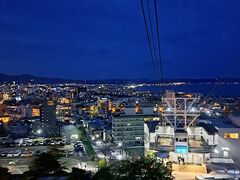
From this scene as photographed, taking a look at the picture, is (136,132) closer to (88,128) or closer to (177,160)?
(88,128)

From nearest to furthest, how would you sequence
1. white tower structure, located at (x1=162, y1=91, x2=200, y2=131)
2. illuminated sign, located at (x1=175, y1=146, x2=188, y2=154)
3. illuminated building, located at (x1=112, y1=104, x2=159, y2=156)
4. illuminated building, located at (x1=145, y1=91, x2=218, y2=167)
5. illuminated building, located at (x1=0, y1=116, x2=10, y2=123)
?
illuminated sign, located at (x1=175, y1=146, x2=188, y2=154), illuminated building, located at (x1=145, y1=91, x2=218, y2=167), white tower structure, located at (x1=162, y1=91, x2=200, y2=131), illuminated building, located at (x1=112, y1=104, x2=159, y2=156), illuminated building, located at (x1=0, y1=116, x2=10, y2=123)

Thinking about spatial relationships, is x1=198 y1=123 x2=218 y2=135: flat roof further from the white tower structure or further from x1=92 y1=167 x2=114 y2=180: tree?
x1=92 y1=167 x2=114 y2=180: tree

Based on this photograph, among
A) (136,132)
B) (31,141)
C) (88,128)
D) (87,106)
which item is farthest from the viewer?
(87,106)

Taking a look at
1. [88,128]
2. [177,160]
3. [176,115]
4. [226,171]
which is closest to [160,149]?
[177,160]

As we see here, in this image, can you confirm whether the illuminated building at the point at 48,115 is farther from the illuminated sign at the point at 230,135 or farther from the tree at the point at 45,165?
the tree at the point at 45,165

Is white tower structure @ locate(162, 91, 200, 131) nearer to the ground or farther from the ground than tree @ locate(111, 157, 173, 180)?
farther from the ground

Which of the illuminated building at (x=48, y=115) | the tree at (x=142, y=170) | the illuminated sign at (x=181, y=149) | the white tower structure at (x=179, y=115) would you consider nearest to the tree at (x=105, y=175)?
the tree at (x=142, y=170)

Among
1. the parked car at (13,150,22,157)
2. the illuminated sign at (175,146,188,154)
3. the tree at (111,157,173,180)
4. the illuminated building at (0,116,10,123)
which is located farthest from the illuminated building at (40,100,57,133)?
the tree at (111,157,173,180)

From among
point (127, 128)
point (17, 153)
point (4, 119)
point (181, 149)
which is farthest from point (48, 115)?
point (181, 149)

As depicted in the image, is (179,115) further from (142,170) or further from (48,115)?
(48,115)

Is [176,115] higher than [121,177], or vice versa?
[176,115]

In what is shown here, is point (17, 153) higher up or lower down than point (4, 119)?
lower down
